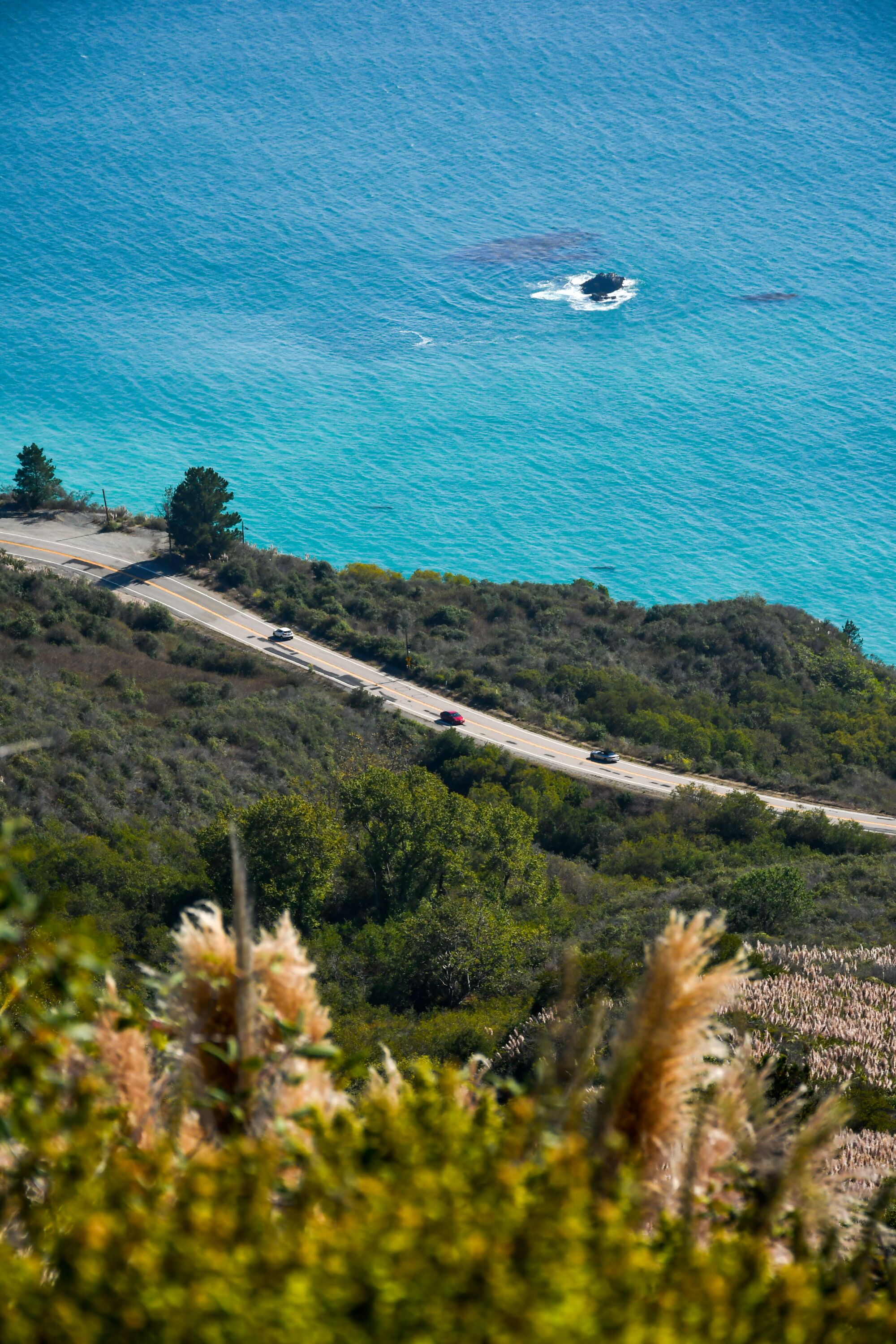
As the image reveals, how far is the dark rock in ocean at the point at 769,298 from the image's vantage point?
124562mm

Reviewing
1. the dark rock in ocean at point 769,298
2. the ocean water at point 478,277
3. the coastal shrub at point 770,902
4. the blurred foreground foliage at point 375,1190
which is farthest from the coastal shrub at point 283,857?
the dark rock in ocean at point 769,298

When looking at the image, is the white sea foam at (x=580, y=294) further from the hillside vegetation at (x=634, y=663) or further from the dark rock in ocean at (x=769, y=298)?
the hillside vegetation at (x=634, y=663)

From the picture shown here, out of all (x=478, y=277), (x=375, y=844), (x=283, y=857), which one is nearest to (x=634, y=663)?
(x=375, y=844)

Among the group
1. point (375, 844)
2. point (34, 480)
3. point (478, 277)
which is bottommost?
point (375, 844)

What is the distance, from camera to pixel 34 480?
260 ft

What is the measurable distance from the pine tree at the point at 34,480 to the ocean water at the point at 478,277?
37.6 ft

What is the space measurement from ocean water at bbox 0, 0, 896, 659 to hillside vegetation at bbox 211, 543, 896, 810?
10880 millimetres

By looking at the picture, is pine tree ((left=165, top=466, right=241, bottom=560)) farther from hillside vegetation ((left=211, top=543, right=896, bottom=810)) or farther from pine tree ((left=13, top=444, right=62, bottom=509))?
pine tree ((left=13, top=444, right=62, bottom=509))

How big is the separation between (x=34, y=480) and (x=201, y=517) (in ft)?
50.0

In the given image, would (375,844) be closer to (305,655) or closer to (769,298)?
(305,655)

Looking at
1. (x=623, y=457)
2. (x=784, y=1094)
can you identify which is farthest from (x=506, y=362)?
(x=784, y=1094)

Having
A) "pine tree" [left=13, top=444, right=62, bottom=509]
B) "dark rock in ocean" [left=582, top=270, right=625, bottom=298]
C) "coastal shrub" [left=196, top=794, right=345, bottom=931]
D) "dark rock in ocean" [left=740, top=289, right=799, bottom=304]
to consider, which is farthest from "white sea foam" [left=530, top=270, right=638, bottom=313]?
"coastal shrub" [left=196, top=794, right=345, bottom=931]

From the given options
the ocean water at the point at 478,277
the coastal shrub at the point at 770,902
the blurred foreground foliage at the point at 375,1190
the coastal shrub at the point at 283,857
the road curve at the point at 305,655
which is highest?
the ocean water at the point at 478,277

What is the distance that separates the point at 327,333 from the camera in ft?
385
